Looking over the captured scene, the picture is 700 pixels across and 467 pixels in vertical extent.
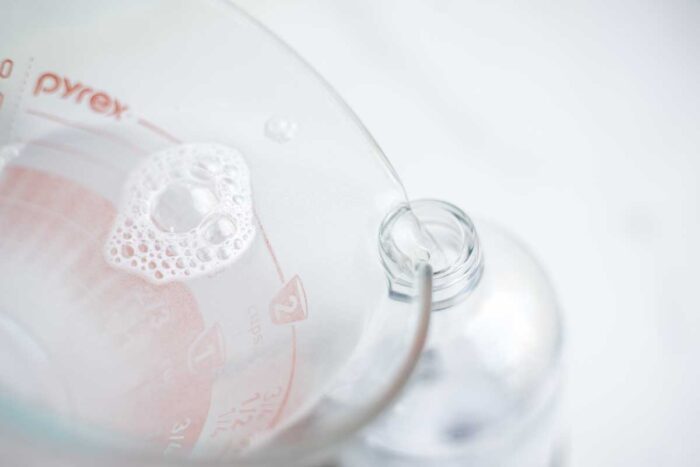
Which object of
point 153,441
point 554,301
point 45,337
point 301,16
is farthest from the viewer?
point 301,16

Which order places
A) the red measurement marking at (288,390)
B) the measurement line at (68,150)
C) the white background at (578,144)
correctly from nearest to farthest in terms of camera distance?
the red measurement marking at (288,390) < the measurement line at (68,150) < the white background at (578,144)

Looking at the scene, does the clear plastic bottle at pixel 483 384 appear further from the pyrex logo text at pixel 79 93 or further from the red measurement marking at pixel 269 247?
the pyrex logo text at pixel 79 93

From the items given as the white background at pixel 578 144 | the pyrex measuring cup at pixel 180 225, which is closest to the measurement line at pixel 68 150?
the pyrex measuring cup at pixel 180 225

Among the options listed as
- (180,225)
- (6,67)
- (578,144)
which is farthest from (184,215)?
(578,144)

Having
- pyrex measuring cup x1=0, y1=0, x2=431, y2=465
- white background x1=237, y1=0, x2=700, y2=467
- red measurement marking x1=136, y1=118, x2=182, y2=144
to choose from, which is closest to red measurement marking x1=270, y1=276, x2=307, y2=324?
pyrex measuring cup x1=0, y1=0, x2=431, y2=465

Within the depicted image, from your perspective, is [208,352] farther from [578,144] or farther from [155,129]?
[578,144]

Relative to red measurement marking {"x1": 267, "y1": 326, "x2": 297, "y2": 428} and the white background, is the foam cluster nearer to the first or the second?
red measurement marking {"x1": 267, "y1": 326, "x2": 297, "y2": 428}

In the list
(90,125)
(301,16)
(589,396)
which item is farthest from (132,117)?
(589,396)

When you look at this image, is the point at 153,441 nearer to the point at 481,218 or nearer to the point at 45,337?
the point at 45,337
